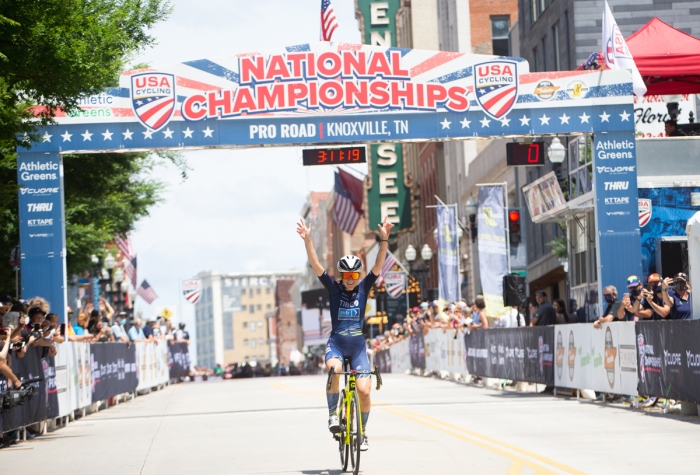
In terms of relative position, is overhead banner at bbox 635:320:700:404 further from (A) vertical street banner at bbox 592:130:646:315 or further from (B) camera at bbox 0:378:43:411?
(B) camera at bbox 0:378:43:411

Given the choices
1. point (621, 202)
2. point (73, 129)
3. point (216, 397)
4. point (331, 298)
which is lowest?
point (216, 397)

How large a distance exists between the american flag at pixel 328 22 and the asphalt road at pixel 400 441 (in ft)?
33.3

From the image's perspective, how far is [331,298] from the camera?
11266 mm

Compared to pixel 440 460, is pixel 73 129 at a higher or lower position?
higher

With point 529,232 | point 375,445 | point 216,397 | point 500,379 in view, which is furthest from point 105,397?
point 529,232

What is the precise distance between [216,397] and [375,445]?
15390mm

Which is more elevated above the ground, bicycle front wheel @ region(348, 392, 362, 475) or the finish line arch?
the finish line arch

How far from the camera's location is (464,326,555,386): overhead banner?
2298 centimetres

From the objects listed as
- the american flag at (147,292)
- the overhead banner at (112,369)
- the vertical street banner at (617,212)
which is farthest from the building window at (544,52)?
the overhead banner at (112,369)

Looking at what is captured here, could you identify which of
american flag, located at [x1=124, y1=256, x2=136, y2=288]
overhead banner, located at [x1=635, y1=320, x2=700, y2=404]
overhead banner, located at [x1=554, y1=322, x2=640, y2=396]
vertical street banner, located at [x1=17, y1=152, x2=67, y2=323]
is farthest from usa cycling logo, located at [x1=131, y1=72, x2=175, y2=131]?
american flag, located at [x1=124, y1=256, x2=136, y2=288]

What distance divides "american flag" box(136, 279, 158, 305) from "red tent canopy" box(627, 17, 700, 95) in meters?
24.7

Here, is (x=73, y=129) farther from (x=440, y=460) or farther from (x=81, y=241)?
(x=440, y=460)

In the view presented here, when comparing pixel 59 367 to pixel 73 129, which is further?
pixel 73 129

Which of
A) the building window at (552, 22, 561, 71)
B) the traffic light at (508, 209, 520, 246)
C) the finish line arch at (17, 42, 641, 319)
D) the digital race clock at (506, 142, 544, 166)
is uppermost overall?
the building window at (552, 22, 561, 71)
